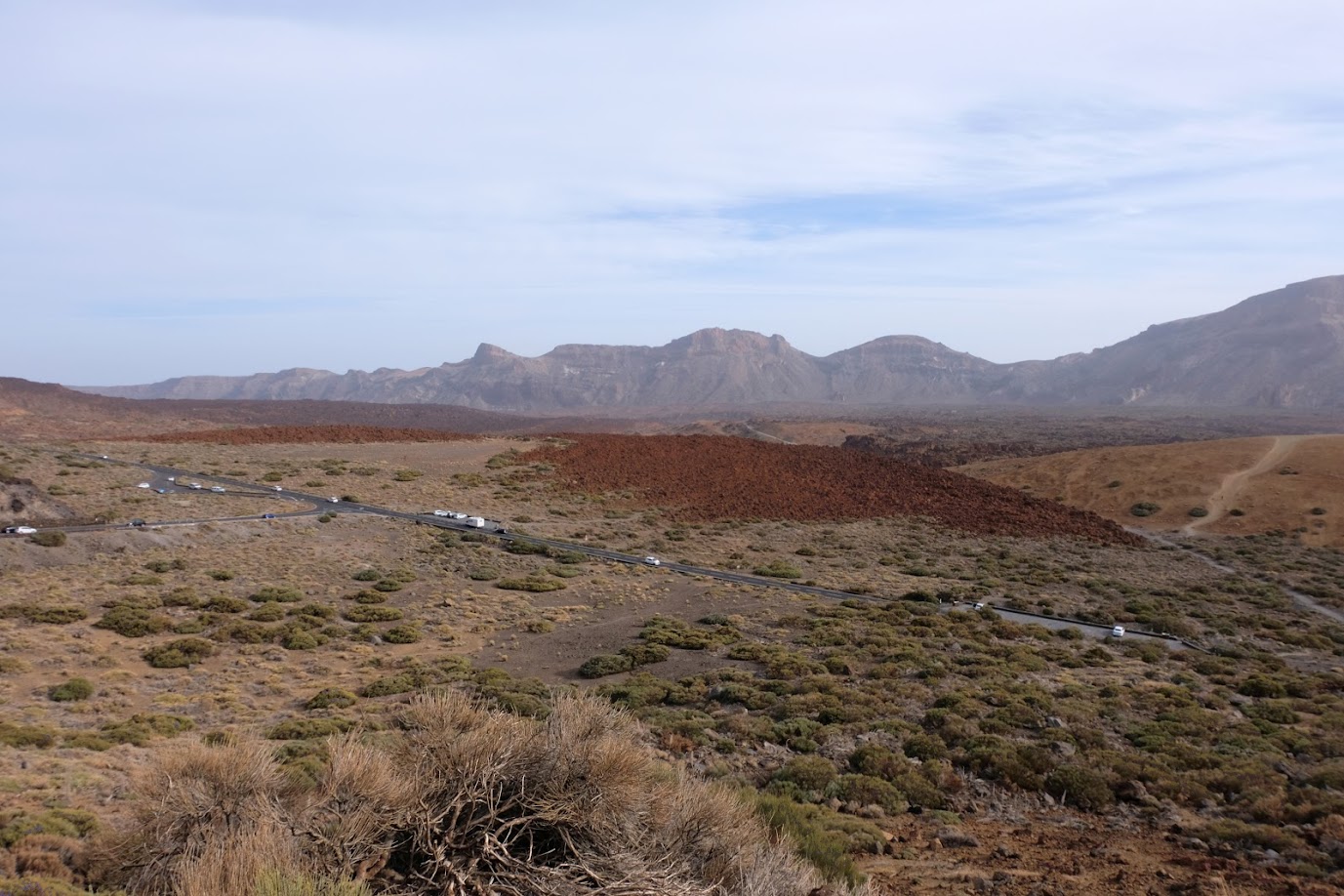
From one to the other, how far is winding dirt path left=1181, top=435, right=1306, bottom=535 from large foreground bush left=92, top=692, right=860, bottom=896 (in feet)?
147

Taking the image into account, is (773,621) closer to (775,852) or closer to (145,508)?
(775,852)

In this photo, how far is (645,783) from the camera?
6754 millimetres

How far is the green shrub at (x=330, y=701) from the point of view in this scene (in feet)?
45.1

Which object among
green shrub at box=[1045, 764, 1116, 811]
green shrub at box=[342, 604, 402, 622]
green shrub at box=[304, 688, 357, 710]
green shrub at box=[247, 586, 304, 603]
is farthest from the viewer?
green shrub at box=[247, 586, 304, 603]

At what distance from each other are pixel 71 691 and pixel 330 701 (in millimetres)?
4306

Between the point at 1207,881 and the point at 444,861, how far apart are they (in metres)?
8.00

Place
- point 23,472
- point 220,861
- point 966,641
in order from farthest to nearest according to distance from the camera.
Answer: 1. point 23,472
2. point 966,641
3. point 220,861

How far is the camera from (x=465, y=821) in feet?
19.9

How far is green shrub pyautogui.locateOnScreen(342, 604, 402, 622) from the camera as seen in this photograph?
68.9ft

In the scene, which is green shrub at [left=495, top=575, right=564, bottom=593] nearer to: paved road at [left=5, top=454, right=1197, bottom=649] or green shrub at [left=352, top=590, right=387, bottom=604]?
green shrub at [left=352, top=590, right=387, bottom=604]

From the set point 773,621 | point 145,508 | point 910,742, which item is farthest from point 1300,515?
point 145,508

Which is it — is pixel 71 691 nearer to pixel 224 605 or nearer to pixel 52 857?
pixel 224 605

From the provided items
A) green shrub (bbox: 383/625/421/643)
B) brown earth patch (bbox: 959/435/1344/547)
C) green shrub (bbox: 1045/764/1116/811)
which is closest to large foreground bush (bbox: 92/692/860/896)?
green shrub (bbox: 1045/764/1116/811)

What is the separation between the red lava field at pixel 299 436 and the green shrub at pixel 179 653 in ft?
127
